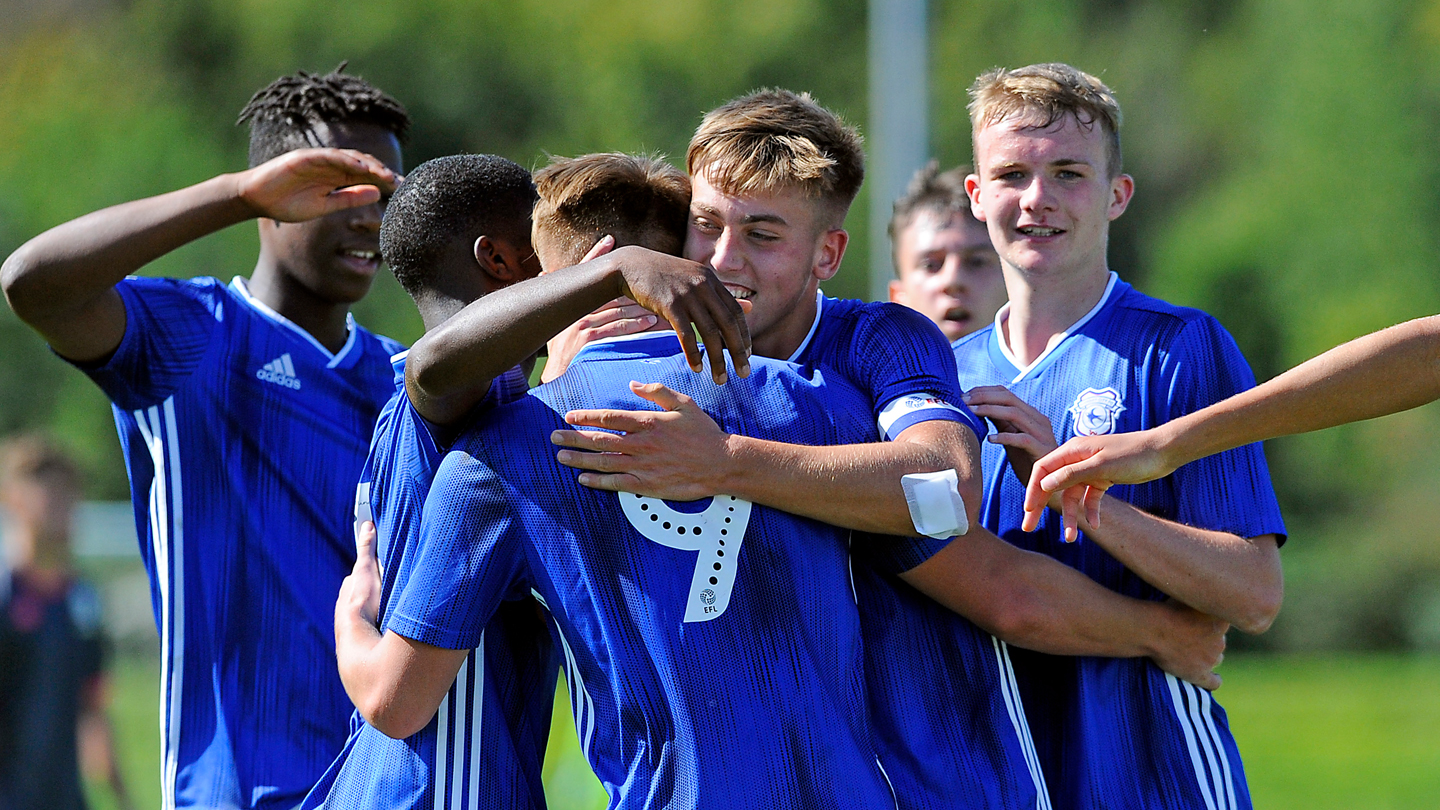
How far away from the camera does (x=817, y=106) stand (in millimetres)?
3359

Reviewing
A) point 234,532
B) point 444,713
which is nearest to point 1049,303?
point 444,713

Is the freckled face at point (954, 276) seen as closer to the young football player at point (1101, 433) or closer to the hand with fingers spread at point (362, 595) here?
the young football player at point (1101, 433)

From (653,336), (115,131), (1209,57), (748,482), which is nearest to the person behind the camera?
(748,482)

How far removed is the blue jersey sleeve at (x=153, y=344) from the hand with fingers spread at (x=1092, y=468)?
2311 mm

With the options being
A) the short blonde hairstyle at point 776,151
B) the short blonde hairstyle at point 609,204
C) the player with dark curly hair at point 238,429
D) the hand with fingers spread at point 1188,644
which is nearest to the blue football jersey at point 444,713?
the short blonde hairstyle at point 609,204

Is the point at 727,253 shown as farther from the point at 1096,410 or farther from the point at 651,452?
the point at 1096,410

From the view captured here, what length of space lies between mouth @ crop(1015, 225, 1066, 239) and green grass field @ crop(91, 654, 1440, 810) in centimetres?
752

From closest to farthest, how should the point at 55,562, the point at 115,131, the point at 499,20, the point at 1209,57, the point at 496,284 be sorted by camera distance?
the point at 496,284 → the point at 55,562 → the point at 1209,57 → the point at 115,131 → the point at 499,20

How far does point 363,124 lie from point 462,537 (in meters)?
2.07

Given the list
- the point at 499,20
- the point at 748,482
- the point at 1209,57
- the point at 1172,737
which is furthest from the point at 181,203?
the point at 499,20

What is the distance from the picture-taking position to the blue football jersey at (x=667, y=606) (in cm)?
273

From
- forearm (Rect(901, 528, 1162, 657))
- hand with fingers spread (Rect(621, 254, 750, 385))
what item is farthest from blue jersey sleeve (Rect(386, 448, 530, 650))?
forearm (Rect(901, 528, 1162, 657))

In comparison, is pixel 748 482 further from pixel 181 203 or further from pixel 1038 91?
pixel 181 203

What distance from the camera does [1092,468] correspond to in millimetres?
3014
